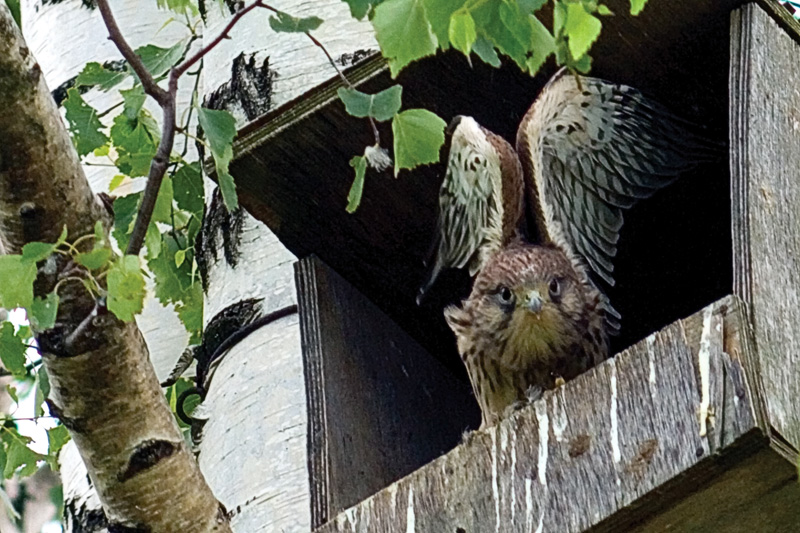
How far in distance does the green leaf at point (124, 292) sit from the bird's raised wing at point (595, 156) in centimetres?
82

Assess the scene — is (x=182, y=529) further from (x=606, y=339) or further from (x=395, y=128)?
(x=606, y=339)

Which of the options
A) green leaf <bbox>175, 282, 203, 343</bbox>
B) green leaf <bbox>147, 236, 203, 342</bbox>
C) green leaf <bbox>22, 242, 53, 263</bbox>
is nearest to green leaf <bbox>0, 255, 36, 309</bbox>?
green leaf <bbox>22, 242, 53, 263</bbox>

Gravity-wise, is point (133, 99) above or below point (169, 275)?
above

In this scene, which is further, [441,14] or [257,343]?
[257,343]

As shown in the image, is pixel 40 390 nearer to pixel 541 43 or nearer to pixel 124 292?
pixel 124 292

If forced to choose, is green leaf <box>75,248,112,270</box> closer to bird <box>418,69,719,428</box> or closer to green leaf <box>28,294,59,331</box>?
green leaf <box>28,294,59,331</box>

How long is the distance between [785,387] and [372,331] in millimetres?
1096

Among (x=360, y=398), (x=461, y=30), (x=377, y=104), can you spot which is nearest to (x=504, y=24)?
(x=461, y=30)

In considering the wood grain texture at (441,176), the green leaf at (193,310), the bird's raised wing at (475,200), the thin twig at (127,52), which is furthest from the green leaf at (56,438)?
the thin twig at (127,52)

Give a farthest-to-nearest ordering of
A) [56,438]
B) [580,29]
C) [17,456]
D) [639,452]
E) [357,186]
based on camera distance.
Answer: [56,438] < [17,456] < [357,186] < [580,29] < [639,452]

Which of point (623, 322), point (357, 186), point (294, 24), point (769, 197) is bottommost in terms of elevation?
point (623, 322)

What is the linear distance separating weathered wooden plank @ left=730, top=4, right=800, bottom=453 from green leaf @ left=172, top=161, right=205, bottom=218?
43.7 inches

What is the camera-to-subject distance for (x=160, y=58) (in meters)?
2.46

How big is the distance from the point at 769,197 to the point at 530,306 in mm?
636
